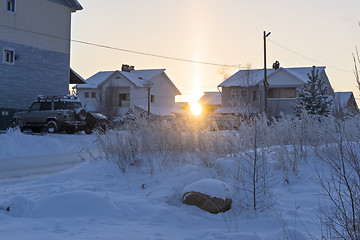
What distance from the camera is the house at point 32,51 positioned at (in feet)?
72.1

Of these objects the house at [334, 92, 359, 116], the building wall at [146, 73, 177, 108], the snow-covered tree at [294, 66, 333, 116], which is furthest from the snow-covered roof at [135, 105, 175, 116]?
the house at [334, 92, 359, 116]

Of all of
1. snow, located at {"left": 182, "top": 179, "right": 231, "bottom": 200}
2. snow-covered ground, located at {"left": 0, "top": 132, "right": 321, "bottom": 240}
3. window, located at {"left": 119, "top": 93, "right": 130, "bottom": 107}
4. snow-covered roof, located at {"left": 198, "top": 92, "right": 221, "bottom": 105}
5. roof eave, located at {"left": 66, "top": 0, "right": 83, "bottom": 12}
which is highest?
roof eave, located at {"left": 66, "top": 0, "right": 83, "bottom": 12}

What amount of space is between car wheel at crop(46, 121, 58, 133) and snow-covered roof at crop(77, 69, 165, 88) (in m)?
24.9

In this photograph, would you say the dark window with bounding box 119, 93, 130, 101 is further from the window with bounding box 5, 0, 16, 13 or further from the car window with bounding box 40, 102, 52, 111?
the car window with bounding box 40, 102, 52, 111

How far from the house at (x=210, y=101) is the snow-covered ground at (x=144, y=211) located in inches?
2309

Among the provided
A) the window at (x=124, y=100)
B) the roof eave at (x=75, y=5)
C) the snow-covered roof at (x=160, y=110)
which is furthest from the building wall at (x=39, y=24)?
the window at (x=124, y=100)

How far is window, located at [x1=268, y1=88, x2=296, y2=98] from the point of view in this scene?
38.4m

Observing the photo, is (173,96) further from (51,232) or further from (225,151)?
(51,232)

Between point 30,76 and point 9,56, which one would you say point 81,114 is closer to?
point 30,76

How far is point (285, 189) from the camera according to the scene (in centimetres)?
655

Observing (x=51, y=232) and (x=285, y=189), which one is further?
(x=285, y=189)

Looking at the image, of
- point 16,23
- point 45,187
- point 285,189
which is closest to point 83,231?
point 45,187

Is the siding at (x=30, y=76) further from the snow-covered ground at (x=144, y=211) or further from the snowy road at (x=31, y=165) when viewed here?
the snow-covered ground at (x=144, y=211)

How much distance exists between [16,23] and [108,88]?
72.3 ft
